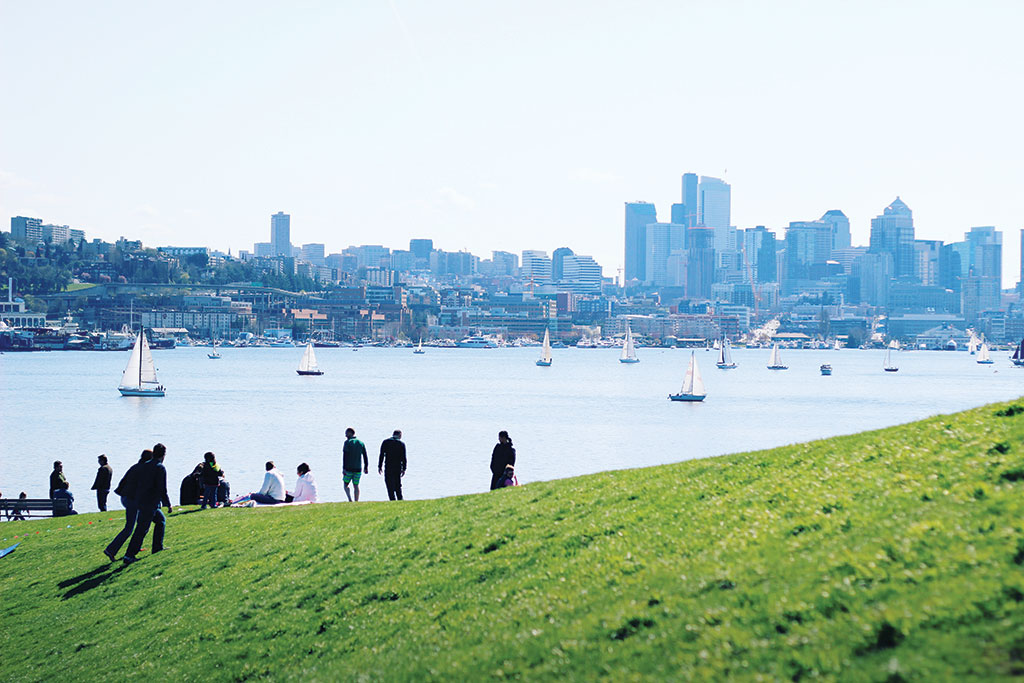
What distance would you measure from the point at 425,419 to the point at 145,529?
61412 millimetres

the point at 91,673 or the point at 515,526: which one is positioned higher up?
the point at 515,526

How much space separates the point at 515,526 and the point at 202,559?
18.7ft

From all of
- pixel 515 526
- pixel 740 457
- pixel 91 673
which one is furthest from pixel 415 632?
pixel 740 457

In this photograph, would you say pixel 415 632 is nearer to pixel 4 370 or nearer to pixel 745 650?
pixel 745 650

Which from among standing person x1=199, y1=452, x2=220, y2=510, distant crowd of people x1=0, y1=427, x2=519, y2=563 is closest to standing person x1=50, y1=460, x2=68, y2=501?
distant crowd of people x1=0, y1=427, x2=519, y2=563

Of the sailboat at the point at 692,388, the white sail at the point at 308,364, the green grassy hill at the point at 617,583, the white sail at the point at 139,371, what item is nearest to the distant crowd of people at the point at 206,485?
the green grassy hill at the point at 617,583

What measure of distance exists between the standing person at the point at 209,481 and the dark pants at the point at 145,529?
5.27 metres

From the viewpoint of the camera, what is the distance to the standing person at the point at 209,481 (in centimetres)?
2256

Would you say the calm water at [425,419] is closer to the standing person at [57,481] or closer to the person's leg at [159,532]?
the standing person at [57,481]

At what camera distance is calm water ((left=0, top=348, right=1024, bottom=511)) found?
2025 inches

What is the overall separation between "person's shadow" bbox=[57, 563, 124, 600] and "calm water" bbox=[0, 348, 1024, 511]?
866 inches

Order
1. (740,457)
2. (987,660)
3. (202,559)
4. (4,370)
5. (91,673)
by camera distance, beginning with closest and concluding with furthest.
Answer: (987,660) < (91,673) < (740,457) < (202,559) < (4,370)

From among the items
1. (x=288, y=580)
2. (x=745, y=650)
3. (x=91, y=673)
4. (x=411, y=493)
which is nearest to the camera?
(x=745, y=650)

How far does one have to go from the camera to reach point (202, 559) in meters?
16.0
